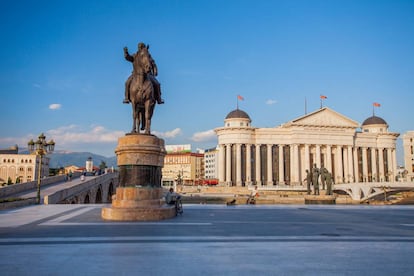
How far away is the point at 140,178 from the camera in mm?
13125

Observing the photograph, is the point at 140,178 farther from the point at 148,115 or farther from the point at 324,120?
the point at 324,120

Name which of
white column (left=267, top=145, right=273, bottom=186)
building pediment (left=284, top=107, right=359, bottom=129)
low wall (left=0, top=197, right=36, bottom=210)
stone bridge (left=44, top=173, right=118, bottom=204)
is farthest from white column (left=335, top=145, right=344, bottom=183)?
low wall (left=0, top=197, right=36, bottom=210)

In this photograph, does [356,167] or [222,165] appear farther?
[356,167]

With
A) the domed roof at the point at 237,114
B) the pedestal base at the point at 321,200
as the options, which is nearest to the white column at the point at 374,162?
the domed roof at the point at 237,114

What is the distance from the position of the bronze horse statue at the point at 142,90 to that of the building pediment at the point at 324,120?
87.1m

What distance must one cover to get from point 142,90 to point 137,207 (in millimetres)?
4669

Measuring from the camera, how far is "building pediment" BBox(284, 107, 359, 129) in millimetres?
98312

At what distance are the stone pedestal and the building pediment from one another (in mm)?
87743

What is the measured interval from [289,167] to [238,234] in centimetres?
9262

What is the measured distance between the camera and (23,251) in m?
6.72

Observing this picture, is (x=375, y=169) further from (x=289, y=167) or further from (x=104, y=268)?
(x=104, y=268)

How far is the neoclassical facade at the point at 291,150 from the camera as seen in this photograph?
9550 centimetres

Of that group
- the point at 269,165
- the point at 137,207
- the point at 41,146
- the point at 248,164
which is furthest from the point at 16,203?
the point at 269,165

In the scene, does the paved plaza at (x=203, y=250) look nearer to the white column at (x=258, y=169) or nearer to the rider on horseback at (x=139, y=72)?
the rider on horseback at (x=139, y=72)
